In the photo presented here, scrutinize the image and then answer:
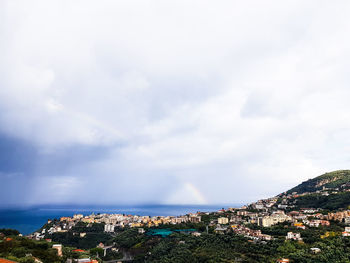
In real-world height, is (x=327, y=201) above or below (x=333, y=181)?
below

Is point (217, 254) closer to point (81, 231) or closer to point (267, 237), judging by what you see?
point (267, 237)

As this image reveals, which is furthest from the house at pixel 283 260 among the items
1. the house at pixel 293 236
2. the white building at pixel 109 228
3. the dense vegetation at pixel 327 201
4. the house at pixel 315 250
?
the white building at pixel 109 228

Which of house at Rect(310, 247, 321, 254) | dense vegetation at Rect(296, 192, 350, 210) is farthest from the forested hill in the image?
house at Rect(310, 247, 321, 254)

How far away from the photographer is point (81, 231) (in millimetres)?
40656

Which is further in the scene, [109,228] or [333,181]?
[333,181]

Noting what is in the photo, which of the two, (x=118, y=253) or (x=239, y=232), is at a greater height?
(x=239, y=232)

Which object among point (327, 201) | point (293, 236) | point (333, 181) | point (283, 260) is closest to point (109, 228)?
point (293, 236)

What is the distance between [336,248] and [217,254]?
350 inches

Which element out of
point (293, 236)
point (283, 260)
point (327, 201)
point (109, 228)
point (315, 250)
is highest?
point (327, 201)

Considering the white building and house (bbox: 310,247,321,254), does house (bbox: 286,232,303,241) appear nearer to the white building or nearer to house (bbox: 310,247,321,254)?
house (bbox: 310,247,321,254)

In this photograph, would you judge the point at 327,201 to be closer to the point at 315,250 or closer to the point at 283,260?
the point at 315,250

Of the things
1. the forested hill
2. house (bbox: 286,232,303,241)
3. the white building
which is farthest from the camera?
the forested hill

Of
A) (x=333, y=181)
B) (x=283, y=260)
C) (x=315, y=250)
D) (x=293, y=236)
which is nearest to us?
(x=283, y=260)

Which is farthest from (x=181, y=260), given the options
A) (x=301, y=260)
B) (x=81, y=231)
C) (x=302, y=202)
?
(x=302, y=202)
